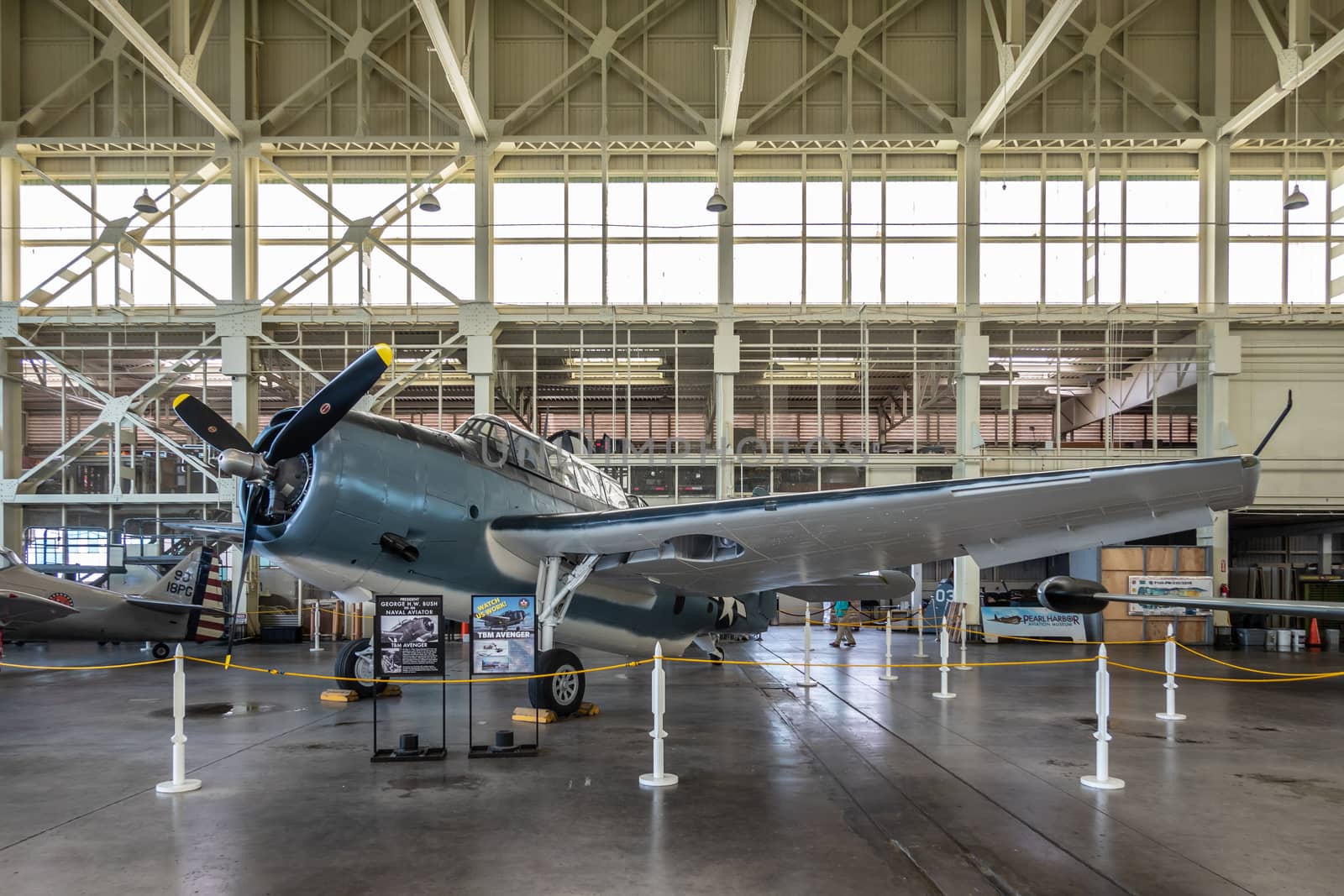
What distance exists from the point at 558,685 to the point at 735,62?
13803mm

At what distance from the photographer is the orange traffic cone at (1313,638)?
21.0 m

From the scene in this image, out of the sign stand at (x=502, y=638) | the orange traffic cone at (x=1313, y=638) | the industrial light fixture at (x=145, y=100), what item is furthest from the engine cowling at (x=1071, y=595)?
the industrial light fixture at (x=145, y=100)

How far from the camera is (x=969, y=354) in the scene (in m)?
21.9

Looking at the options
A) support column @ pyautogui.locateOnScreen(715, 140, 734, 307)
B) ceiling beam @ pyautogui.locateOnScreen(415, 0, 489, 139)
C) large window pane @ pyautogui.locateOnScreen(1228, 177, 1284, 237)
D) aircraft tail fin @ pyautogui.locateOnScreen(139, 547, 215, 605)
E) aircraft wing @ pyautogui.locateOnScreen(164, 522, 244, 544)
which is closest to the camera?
aircraft wing @ pyautogui.locateOnScreen(164, 522, 244, 544)

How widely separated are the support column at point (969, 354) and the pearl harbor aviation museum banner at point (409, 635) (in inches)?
609

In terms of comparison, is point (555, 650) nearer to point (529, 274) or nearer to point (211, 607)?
point (211, 607)

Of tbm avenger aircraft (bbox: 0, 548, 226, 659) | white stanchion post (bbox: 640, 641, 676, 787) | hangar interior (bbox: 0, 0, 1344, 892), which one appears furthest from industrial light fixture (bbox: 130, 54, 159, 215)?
white stanchion post (bbox: 640, 641, 676, 787)

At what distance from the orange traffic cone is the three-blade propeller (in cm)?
2238

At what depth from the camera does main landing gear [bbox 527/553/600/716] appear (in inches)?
401

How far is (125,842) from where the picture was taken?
20.6 feet

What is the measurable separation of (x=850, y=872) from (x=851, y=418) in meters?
21.9

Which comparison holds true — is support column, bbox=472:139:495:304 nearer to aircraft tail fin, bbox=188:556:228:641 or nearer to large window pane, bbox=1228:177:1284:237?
aircraft tail fin, bbox=188:556:228:641

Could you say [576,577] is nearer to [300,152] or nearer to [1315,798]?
[1315,798]

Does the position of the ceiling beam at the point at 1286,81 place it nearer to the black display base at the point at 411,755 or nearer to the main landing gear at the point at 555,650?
the main landing gear at the point at 555,650
